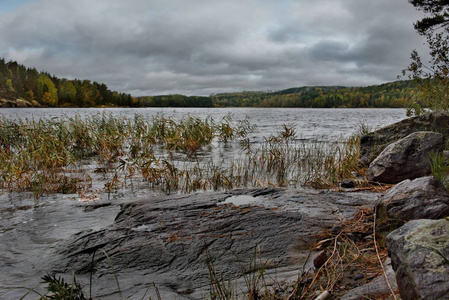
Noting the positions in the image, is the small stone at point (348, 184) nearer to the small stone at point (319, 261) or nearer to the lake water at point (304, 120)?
the small stone at point (319, 261)

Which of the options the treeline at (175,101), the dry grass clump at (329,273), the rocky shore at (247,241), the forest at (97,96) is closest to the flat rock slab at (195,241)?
the rocky shore at (247,241)

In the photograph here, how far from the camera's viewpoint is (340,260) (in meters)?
3.11

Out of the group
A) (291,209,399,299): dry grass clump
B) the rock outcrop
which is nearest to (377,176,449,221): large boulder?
(291,209,399,299): dry grass clump

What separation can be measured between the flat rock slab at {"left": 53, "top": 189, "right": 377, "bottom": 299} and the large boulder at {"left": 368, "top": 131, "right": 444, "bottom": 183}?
2.49 metres

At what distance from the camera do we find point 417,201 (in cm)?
363

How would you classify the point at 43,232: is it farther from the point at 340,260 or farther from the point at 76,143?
the point at 76,143

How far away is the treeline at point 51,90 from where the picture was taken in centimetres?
8991

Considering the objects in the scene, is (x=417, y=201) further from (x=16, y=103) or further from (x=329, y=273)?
(x=16, y=103)

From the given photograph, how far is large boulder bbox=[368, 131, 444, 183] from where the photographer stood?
23.1 ft

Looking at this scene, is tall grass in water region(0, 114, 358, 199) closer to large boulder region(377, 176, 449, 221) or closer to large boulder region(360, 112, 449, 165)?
large boulder region(360, 112, 449, 165)

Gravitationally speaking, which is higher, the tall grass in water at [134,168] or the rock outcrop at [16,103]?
the rock outcrop at [16,103]

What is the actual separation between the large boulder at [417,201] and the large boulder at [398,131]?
226 inches

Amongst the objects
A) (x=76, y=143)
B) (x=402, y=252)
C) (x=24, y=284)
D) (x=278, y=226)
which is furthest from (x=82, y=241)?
(x=76, y=143)

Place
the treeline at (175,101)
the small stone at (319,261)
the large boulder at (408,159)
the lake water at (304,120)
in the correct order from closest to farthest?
the small stone at (319,261)
the large boulder at (408,159)
the lake water at (304,120)
the treeline at (175,101)
